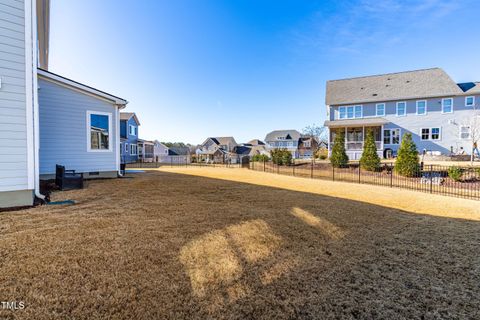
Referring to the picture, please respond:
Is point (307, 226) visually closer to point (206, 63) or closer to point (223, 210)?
point (223, 210)

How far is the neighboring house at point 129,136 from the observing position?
27453mm

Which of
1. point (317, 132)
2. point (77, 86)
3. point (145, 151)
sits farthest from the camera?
point (317, 132)

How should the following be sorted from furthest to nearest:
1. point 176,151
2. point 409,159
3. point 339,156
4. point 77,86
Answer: point 176,151 < point 339,156 < point 409,159 < point 77,86

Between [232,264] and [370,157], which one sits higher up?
[370,157]

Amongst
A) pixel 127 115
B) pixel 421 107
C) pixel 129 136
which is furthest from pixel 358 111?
pixel 127 115

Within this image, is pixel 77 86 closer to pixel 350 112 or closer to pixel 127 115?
pixel 127 115

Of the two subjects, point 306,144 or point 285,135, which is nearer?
point 306,144

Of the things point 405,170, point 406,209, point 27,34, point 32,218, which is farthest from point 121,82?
point 405,170

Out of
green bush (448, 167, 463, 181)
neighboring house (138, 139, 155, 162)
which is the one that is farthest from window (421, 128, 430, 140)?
neighboring house (138, 139, 155, 162)

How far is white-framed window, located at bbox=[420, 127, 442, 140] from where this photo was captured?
20.9m

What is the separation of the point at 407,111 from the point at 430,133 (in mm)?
2997

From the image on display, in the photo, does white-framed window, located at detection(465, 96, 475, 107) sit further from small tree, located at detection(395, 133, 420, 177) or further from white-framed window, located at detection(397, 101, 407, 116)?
small tree, located at detection(395, 133, 420, 177)

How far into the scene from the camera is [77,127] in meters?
8.55

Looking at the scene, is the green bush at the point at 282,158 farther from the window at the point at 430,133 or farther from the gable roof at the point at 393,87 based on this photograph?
the window at the point at 430,133
